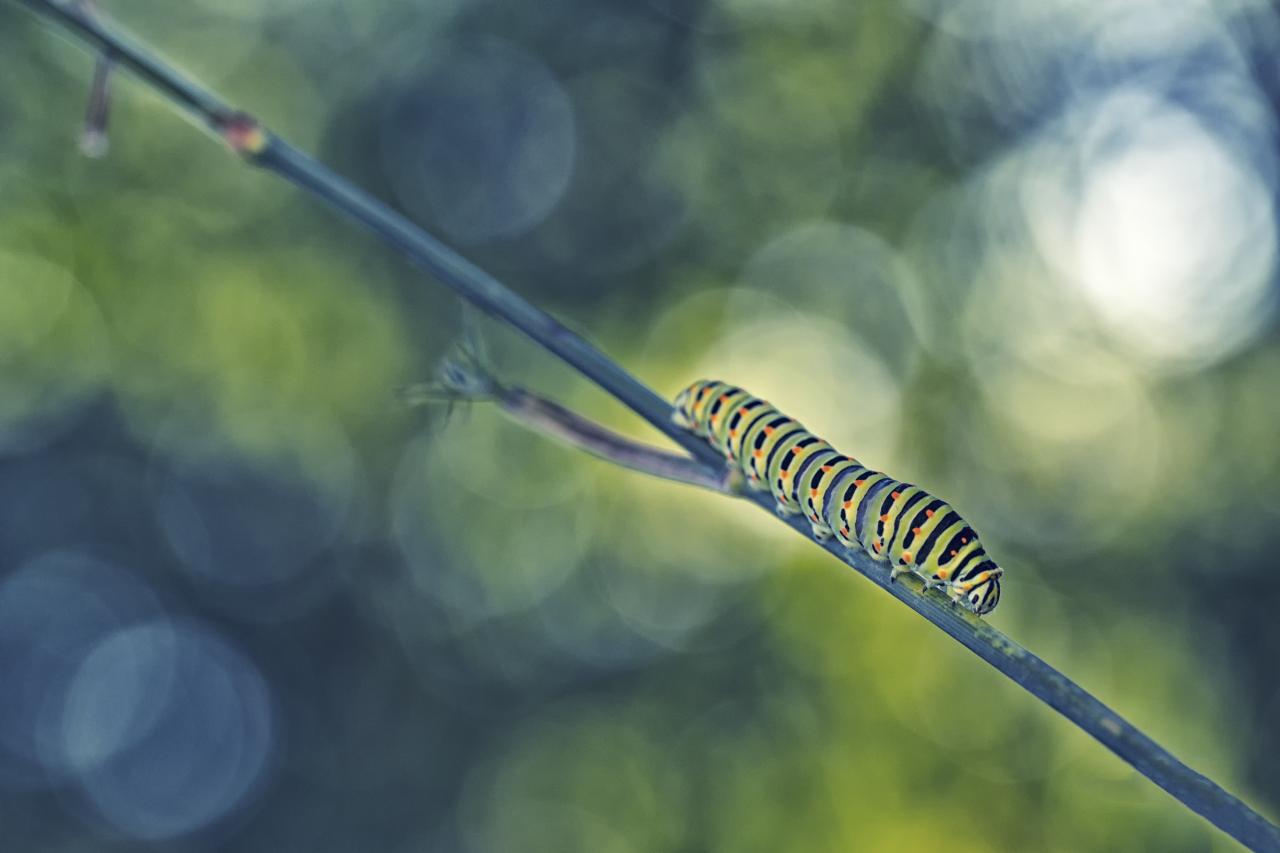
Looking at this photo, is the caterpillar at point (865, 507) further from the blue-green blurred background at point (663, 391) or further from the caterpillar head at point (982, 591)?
the blue-green blurred background at point (663, 391)

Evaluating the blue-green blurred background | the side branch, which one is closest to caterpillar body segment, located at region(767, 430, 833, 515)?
the side branch

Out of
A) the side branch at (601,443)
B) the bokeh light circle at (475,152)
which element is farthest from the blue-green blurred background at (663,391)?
the side branch at (601,443)

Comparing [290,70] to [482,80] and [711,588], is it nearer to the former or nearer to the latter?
[482,80]

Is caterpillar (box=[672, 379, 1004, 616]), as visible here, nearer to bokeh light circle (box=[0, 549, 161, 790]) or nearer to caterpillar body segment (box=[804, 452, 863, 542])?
caterpillar body segment (box=[804, 452, 863, 542])

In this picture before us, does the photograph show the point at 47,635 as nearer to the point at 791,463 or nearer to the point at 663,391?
the point at 663,391

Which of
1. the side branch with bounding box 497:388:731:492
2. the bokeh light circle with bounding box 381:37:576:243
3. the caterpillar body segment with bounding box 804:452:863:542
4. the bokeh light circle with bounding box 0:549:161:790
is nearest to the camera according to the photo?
the side branch with bounding box 497:388:731:492

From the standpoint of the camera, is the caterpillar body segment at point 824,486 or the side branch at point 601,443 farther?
the caterpillar body segment at point 824,486
